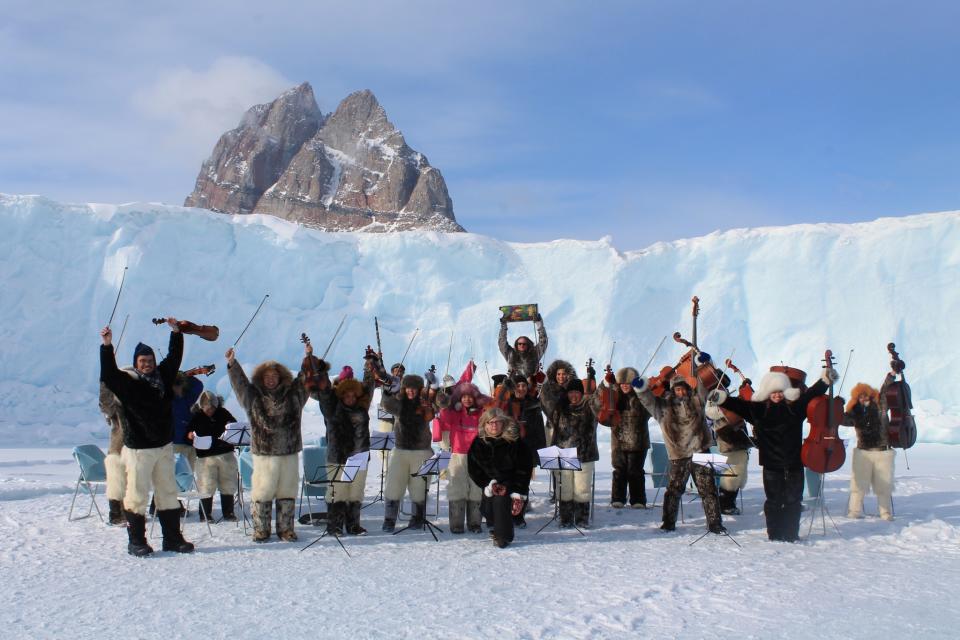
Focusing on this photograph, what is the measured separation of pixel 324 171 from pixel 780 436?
65.3 meters

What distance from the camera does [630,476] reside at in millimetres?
6676

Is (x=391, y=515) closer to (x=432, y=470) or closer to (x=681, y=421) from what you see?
(x=432, y=470)

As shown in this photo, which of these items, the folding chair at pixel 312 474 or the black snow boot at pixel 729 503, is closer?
the folding chair at pixel 312 474

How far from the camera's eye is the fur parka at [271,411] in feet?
16.6

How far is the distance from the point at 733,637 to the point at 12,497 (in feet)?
22.5

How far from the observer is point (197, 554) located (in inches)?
189

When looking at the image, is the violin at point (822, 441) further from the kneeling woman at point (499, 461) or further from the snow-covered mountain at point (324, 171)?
the snow-covered mountain at point (324, 171)

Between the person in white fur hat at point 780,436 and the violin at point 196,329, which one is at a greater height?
the violin at point 196,329

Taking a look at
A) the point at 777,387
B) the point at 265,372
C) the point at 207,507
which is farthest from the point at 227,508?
the point at 777,387

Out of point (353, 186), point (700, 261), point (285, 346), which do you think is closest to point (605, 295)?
point (700, 261)

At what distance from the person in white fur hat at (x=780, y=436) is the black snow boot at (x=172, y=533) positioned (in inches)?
142

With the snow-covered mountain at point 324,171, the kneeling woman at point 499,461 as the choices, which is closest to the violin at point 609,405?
the kneeling woman at point 499,461

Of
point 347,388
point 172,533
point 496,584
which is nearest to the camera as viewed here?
point 496,584

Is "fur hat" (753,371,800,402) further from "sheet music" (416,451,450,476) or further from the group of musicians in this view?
"sheet music" (416,451,450,476)
